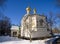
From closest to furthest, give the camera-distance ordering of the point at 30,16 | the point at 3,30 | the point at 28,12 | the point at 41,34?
the point at 41,34 → the point at 30,16 → the point at 28,12 → the point at 3,30

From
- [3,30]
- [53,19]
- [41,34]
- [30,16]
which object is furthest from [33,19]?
[3,30]

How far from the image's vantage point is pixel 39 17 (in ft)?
109

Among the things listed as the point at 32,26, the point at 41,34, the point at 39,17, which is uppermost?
the point at 39,17

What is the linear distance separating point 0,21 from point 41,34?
26505 mm

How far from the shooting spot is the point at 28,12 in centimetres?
3728

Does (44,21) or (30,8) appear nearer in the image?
(44,21)

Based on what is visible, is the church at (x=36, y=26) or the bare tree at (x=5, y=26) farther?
the bare tree at (x=5, y=26)

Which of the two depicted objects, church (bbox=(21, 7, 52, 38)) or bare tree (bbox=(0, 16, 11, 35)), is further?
bare tree (bbox=(0, 16, 11, 35))

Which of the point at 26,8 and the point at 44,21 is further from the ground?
the point at 26,8

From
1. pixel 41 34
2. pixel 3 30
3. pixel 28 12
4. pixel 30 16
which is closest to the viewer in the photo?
pixel 41 34

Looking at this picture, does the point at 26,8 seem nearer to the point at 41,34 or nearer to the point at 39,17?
the point at 39,17

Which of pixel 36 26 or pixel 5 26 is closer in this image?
pixel 36 26

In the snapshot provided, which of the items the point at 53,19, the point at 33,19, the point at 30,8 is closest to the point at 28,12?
the point at 30,8

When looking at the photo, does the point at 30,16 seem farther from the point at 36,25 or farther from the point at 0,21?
the point at 0,21
